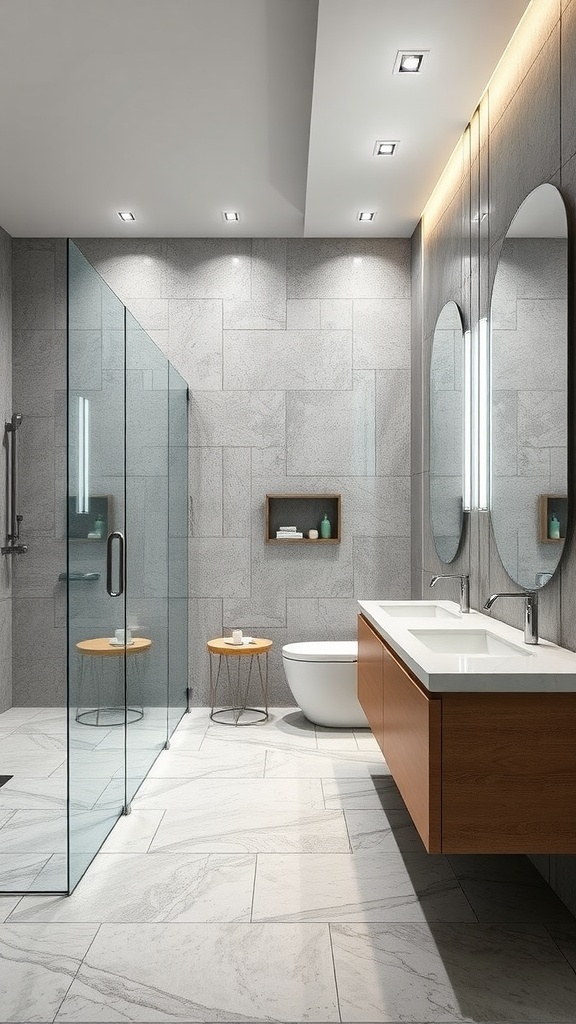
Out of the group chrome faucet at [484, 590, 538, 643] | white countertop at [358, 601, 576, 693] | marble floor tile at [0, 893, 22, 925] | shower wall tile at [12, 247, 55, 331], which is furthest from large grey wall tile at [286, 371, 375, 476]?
marble floor tile at [0, 893, 22, 925]

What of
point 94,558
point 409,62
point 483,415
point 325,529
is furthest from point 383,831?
point 409,62

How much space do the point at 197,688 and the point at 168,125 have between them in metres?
3.15

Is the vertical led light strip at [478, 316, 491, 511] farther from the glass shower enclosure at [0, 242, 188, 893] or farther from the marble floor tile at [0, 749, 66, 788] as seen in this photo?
the marble floor tile at [0, 749, 66, 788]

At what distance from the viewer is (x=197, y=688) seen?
16.8 ft

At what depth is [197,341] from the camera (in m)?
5.13

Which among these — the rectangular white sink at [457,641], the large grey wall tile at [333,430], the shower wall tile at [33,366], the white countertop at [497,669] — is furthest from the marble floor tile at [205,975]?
the shower wall tile at [33,366]

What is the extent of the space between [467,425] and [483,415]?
0.89 feet

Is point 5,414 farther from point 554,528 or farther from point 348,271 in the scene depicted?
point 554,528

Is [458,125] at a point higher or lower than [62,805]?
higher

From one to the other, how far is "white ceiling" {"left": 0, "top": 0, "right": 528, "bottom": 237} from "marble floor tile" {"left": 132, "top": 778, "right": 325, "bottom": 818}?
2.85 m

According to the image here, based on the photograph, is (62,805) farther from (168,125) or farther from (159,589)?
(168,125)

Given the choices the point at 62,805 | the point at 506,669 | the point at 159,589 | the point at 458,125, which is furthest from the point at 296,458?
the point at 506,669

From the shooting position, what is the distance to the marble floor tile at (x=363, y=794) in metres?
3.37

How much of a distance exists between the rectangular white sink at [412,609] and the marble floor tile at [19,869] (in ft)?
5.47
